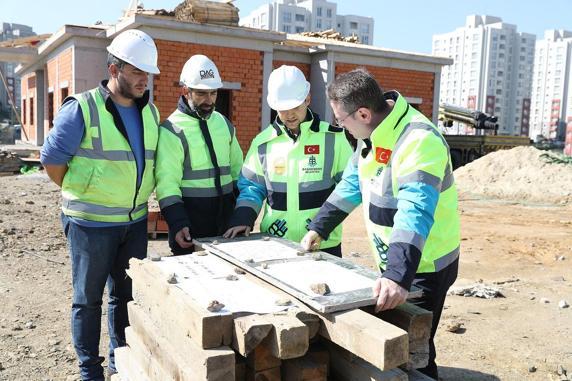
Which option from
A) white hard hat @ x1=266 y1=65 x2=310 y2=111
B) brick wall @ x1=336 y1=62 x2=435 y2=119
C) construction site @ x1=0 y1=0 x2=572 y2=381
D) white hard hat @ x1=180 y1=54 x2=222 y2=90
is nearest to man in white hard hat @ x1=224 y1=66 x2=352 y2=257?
white hard hat @ x1=266 y1=65 x2=310 y2=111

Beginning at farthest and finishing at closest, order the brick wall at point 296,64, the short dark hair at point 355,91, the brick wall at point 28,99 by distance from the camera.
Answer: the brick wall at point 28,99, the brick wall at point 296,64, the short dark hair at point 355,91

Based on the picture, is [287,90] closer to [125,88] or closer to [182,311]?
[125,88]

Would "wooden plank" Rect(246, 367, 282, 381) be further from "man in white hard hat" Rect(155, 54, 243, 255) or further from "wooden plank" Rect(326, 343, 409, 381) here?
"man in white hard hat" Rect(155, 54, 243, 255)

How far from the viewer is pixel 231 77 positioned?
44.3 ft

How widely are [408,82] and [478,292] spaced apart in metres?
12.0

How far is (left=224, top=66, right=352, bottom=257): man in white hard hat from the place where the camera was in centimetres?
326

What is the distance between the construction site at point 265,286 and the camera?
178cm

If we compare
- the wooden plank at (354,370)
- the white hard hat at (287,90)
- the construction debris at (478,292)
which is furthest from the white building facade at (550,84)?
the wooden plank at (354,370)

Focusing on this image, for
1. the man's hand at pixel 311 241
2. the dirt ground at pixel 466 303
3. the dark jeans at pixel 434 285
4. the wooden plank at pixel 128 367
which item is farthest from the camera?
the dirt ground at pixel 466 303

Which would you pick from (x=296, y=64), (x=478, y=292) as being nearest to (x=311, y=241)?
(x=478, y=292)

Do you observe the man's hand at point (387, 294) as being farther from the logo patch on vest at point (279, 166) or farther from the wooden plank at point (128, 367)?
the logo patch on vest at point (279, 166)

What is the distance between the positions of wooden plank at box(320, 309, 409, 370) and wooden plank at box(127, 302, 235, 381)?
0.35 m

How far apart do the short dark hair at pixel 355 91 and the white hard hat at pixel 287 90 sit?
903 millimetres

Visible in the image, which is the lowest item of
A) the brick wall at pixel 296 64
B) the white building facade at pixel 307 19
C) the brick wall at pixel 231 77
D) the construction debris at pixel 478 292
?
the construction debris at pixel 478 292
